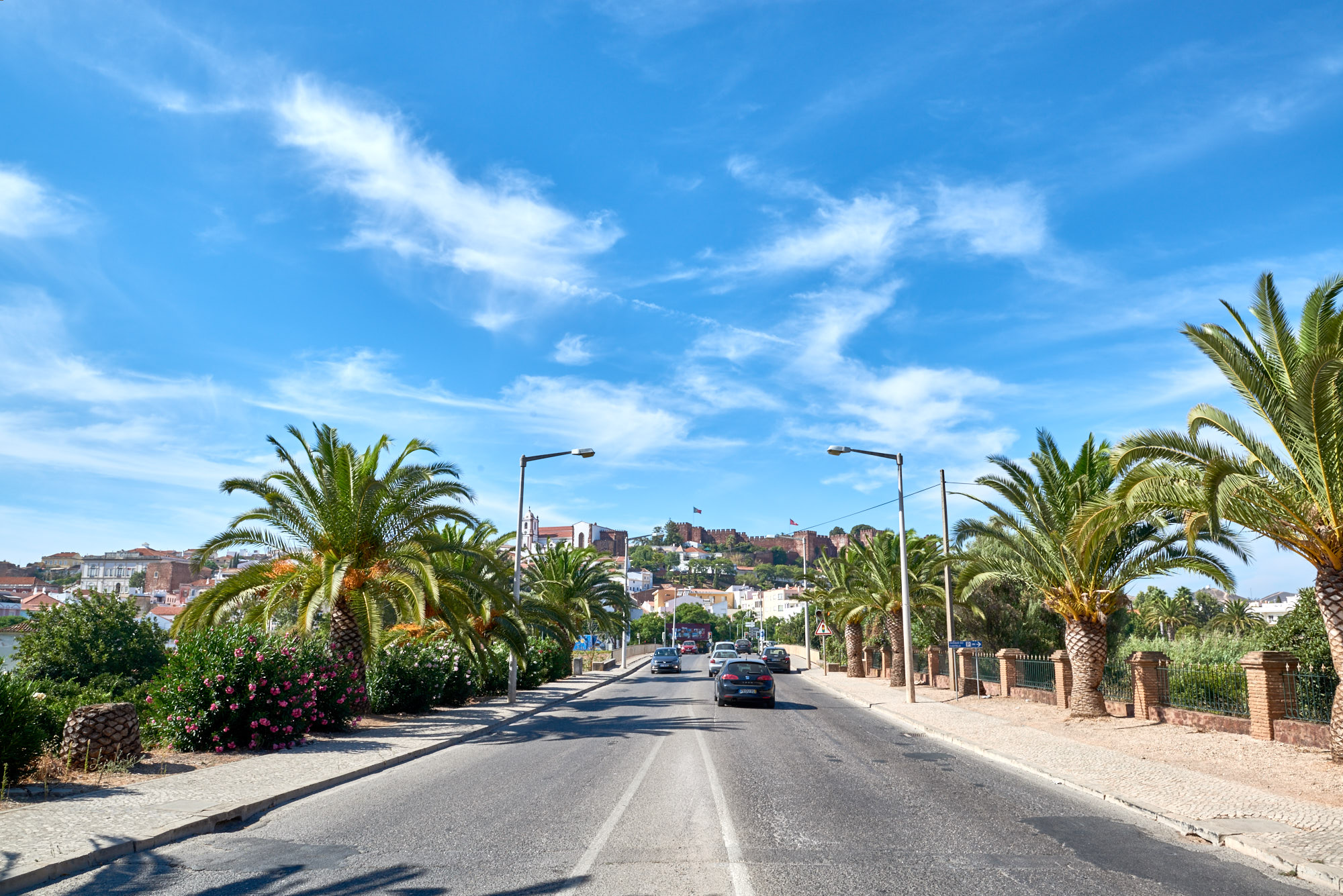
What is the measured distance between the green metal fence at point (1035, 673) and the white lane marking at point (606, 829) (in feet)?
53.8

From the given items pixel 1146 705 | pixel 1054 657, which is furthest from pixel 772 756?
pixel 1054 657

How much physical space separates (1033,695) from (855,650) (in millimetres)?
20808

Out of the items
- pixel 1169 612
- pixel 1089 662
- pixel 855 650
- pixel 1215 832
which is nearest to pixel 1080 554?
pixel 1089 662

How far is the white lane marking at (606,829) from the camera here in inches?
257

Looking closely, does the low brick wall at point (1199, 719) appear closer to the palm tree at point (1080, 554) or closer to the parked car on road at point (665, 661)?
the palm tree at point (1080, 554)

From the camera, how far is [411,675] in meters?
21.3

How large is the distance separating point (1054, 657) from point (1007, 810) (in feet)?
48.2

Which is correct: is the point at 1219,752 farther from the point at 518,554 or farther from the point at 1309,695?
the point at 518,554

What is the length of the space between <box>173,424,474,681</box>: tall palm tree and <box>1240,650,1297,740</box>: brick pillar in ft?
51.4

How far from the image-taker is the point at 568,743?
50.7 feet

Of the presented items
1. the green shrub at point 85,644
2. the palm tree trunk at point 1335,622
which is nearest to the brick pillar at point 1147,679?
the palm tree trunk at point 1335,622

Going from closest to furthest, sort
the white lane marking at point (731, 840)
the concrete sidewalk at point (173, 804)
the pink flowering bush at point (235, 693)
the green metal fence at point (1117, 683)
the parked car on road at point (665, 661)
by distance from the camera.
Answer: the white lane marking at point (731, 840)
the concrete sidewalk at point (173, 804)
the pink flowering bush at point (235, 693)
the green metal fence at point (1117, 683)
the parked car on road at point (665, 661)

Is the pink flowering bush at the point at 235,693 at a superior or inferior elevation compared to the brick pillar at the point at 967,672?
superior

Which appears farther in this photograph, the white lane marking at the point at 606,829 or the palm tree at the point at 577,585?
the palm tree at the point at 577,585
